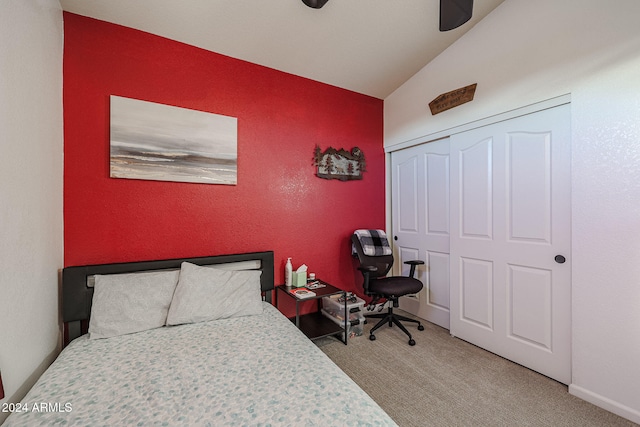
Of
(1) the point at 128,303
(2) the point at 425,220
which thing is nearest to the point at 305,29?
(2) the point at 425,220

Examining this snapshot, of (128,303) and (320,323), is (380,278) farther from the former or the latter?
(128,303)

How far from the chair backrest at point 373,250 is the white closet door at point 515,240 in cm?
71

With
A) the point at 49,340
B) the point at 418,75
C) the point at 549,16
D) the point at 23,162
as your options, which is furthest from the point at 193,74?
the point at 549,16

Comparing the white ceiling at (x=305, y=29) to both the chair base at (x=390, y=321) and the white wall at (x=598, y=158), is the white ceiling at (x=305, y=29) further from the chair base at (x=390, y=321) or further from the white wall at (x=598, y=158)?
the chair base at (x=390, y=321)

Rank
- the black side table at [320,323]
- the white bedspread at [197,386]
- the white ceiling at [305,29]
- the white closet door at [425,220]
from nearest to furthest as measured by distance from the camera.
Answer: the white bedspread at [197,386] → the white ceiling at [305,29] → the black side table at [320,323] → the white closet door at [425,220]

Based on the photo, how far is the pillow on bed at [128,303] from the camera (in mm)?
1691

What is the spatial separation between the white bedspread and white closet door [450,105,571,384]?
184 cm

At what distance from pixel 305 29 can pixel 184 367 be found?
267cm

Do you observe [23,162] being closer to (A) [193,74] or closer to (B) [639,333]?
(A) [193,74]

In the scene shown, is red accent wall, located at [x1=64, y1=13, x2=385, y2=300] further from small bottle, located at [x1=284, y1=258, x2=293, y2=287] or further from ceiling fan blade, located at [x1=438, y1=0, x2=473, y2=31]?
ceiling fan blade, located at [x1=438, y1=0, x2=473, y2=31]

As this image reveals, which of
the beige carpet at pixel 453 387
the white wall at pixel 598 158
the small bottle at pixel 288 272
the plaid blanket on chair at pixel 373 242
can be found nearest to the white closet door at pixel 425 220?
the plaid blanket on chair at pixel 373 242

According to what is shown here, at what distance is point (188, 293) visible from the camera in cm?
189

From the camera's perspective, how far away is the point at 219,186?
7.88 feet

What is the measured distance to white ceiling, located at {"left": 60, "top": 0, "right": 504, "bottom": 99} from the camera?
6.45 ft
